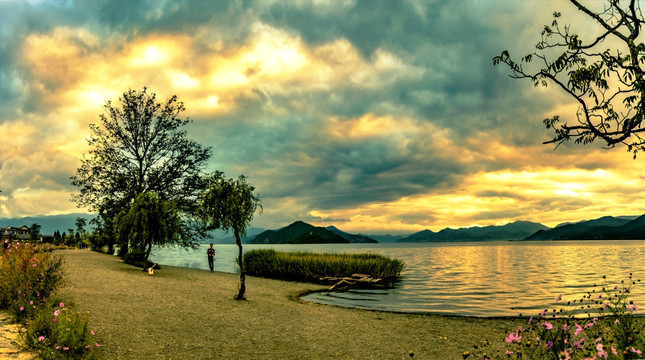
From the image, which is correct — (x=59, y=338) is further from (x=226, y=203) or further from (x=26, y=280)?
(x=226, y=203)

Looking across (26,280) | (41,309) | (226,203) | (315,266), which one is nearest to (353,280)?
(315,266)

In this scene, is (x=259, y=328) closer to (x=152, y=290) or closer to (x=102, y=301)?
(x=102, y=301)

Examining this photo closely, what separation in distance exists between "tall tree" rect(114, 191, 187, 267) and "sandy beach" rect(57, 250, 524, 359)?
9861mm

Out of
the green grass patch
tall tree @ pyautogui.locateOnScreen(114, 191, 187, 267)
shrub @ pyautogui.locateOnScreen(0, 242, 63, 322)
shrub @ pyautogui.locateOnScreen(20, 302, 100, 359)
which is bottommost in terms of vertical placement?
the green grass patch

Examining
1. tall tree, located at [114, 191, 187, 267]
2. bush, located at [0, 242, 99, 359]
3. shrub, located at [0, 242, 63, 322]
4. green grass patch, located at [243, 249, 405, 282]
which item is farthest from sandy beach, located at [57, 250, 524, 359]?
green grass patch, located at [243, 249, 405, 282]

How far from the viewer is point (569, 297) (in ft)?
86.6

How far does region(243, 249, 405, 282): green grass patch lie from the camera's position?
3772 cm

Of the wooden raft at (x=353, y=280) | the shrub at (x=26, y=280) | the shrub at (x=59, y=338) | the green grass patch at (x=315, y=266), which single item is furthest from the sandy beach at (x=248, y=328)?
the green grass patch at (x=315, y=266)

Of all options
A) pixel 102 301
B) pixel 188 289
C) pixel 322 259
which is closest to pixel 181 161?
pixel 322 259

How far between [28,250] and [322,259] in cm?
2756

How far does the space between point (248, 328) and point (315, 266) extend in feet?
79.1

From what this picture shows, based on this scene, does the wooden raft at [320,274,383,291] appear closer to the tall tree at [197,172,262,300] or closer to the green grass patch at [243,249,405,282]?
the green grass patch at [243,249,405,282]

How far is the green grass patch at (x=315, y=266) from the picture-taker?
124 ft

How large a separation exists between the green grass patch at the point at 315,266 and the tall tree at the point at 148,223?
10255 millimetres
